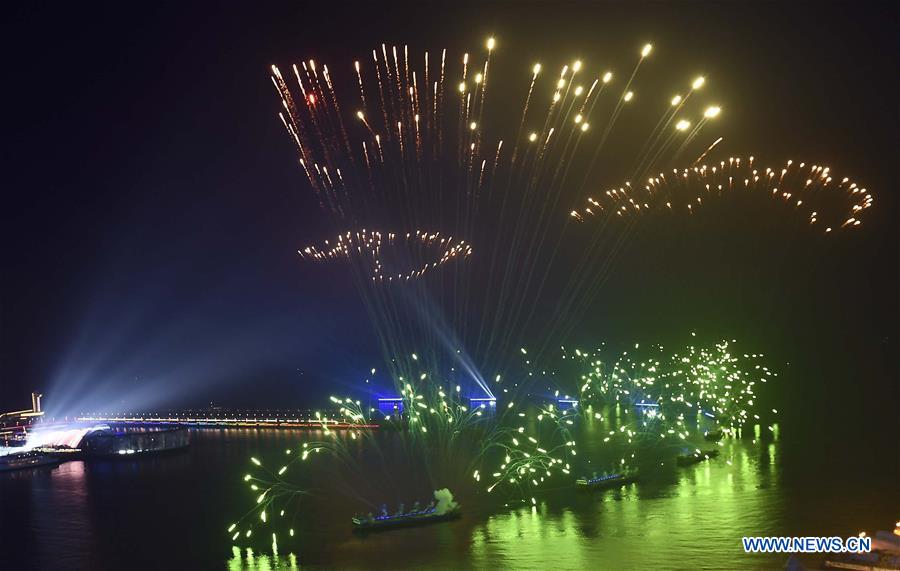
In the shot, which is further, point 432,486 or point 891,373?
point 891,373

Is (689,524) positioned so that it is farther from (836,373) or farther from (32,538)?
(836,373)

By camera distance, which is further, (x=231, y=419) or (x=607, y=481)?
(x=231, y=419)

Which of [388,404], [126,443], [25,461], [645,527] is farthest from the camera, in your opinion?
[388,404]

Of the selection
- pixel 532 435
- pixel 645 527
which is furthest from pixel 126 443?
pixel 645 527

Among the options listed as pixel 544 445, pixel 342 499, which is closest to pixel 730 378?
pixel 544 445

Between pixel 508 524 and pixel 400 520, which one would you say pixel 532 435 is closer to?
pixel 508 524

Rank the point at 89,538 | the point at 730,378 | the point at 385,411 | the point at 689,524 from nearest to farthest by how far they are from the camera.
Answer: the point at 689,524 → the point at 89,538 → the point at 730,378 → the point at 385,411
